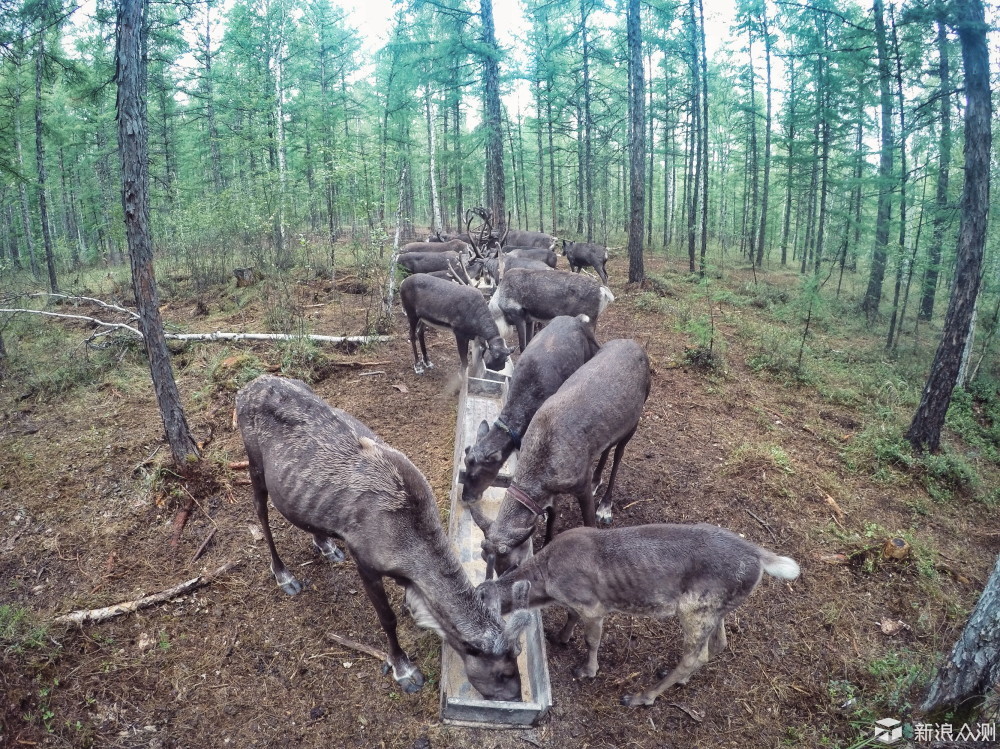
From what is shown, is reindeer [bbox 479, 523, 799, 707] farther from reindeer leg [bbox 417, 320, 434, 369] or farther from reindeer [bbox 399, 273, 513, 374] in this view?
reindeer leg [bbox 417, 320, 434, 369]

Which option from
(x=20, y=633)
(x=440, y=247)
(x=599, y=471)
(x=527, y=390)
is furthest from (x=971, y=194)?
(x=440, y=247)

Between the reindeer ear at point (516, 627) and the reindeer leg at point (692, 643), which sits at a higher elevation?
the reindeer ear at point (516, 627)

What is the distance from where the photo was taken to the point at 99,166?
31406 millimetres

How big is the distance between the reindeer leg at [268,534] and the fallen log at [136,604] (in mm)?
569

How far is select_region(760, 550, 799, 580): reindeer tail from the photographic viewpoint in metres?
3.56

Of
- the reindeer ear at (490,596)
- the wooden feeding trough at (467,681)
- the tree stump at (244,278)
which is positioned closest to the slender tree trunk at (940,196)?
the wooden feeding trough at (467,681)

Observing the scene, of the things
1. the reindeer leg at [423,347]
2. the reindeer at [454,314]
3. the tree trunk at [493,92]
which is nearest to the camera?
the reindeer at [454,314]

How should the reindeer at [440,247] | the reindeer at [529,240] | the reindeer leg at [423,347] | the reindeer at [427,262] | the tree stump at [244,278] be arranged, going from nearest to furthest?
the reindeer leg at [423,347], the tree stump at [244,278], the reindeer at [427,262], the reindeer at [440,247], the reindeer at [529,240]

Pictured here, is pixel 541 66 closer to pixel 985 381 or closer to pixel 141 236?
pixel 985 381

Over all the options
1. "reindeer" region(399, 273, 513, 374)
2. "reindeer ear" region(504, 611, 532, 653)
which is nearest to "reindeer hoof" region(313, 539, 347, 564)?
"reindeer ear" region(504, 611, 532, 653)

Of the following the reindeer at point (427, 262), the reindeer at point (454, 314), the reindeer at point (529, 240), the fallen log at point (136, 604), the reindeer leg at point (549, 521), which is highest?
the reindeer at point (529, 240)

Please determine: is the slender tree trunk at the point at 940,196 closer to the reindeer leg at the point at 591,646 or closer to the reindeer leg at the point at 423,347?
the reindeer leg at the point at 423,347

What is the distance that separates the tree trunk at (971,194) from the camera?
6.45 m

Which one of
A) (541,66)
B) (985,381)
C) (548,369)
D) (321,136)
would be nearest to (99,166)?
(321,136)
